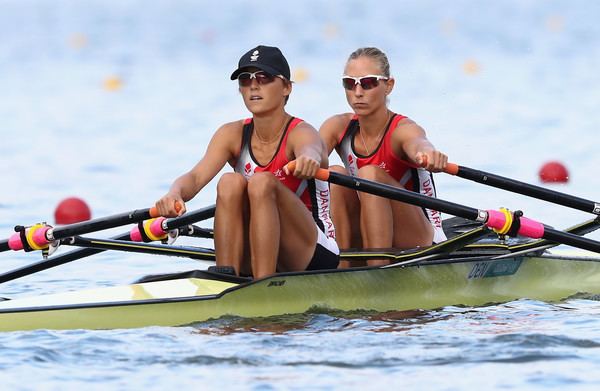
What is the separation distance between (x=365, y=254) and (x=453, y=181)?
803 centimetres

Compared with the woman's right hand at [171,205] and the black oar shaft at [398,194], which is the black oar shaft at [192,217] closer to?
the woman's right hand at [171,205]

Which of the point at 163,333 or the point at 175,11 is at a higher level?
the point at 175,11

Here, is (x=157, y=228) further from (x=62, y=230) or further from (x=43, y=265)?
(x=62, y=230)

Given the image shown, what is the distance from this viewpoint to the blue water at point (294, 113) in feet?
22.2

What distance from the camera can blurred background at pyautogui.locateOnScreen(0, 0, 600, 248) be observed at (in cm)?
1672

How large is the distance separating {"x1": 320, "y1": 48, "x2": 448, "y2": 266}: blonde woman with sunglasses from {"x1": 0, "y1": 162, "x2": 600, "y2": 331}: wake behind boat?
269mm

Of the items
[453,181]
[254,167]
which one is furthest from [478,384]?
[453,181]

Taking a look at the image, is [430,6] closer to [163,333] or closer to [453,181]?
[453,181]

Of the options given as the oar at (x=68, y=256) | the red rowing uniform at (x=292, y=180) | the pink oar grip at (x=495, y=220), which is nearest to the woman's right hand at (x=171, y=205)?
the red rowing uniform at (x=292, y=180)

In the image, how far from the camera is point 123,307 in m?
7.43

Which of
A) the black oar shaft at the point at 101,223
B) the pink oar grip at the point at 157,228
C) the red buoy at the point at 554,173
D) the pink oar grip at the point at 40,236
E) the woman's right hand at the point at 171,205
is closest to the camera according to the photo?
the woman's right hand at the point at 171,205

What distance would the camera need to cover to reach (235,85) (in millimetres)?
26359

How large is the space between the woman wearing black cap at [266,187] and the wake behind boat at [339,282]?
19 cm

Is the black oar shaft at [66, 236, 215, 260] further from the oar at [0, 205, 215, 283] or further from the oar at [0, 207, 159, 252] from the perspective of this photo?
the oar at [0, 205, 215, 283]
